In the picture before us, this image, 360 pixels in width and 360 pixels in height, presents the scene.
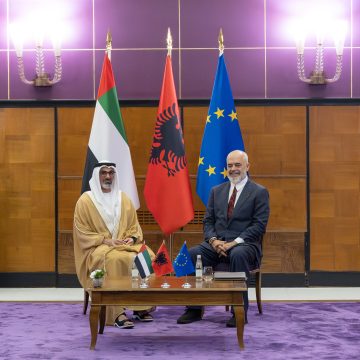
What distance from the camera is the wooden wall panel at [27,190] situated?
8203 millimetres

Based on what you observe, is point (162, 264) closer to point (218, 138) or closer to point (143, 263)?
point (143, 263)

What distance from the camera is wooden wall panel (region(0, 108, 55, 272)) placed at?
820 cm

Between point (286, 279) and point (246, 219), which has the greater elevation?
point (246, 219)

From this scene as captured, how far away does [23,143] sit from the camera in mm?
8227

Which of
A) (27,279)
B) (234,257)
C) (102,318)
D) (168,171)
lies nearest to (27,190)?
(27,279)

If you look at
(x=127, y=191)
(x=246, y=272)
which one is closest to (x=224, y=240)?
(x=246, y=272)

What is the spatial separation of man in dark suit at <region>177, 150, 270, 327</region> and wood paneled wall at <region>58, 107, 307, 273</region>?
1.42m

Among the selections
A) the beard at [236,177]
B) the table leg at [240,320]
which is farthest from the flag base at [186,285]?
the beard at [236,177]

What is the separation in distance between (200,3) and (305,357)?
4.51 meters

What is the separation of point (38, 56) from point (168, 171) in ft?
6.30

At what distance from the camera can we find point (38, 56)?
812cm

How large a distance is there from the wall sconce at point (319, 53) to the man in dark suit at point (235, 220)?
1.88 meters

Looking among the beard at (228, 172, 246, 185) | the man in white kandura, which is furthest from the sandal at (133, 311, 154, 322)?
the beard at (228, 172, 246, 185)

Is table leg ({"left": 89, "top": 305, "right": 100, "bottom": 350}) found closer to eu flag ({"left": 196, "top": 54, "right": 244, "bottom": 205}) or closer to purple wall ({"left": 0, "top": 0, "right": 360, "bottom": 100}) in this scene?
eu flag ({"left": 196, "top": 54, "right": 244, "bottom": 205})
